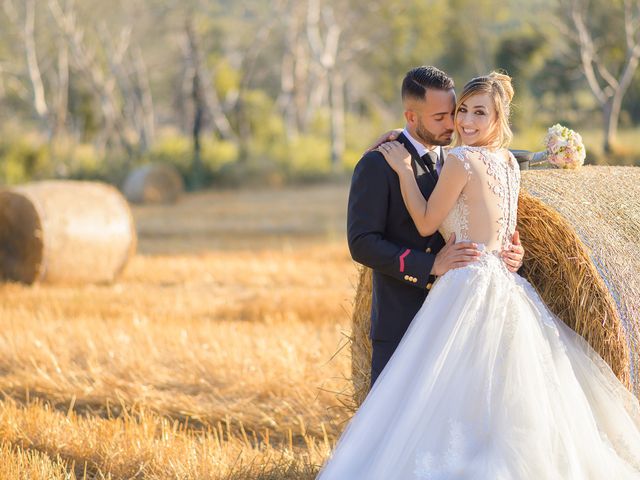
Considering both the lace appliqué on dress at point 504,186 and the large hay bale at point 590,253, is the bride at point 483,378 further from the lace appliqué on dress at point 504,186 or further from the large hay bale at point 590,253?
the large hay bale at point 590,253

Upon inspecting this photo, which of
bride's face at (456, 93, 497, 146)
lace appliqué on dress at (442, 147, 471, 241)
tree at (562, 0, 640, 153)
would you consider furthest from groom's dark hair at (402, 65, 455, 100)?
tree at (562, 0, 640, 153)

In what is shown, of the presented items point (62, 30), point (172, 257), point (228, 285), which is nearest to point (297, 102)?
point (62, 30)

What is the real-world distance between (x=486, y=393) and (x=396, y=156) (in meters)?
0.97

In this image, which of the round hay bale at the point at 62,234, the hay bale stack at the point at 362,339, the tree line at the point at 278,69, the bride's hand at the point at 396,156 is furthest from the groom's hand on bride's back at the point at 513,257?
the tree line at the point at 278,69

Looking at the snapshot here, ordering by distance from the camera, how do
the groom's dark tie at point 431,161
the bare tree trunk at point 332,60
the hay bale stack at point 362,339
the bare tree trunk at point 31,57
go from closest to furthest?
the groom's dark tie at point 431,161, the hay bale stack at point 362,339, the bare tree trunk at point 332,60, the bare tree trunk at point 31,57

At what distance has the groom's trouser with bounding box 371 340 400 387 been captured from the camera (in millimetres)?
4387

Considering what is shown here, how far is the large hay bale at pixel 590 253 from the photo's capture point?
4441 mm

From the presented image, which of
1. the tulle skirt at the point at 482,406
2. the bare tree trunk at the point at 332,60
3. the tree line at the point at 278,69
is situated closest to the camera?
the tulle skirt at the point at 482,406

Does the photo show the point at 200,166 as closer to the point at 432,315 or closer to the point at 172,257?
the point at 172,257

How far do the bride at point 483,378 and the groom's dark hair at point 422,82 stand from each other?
0.11m

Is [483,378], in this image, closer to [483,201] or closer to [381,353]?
[381,353]

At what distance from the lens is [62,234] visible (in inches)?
426

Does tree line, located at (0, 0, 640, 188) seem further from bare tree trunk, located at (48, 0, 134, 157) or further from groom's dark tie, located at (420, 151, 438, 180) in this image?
groom's dark tie, located at (420, 151, 438, 180)

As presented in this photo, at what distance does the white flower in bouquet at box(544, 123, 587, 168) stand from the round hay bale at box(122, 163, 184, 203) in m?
20.1
